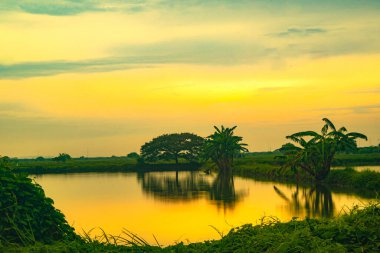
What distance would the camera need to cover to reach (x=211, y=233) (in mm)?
19578

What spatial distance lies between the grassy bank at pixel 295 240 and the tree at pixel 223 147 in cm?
5856

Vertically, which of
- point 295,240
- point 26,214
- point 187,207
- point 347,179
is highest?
point 26,214

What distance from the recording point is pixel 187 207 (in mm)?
28812

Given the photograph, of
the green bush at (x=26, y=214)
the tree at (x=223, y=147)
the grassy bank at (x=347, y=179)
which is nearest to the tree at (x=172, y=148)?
the tree at (x=223, y=147)

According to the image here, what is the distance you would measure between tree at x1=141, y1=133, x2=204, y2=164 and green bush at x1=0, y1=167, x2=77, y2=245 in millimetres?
84966

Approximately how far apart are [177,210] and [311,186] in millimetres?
14628

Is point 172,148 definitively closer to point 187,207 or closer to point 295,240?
point 187,207

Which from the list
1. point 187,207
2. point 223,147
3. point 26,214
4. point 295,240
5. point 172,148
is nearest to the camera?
point 295,240

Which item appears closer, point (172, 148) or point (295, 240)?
point (295, 240)

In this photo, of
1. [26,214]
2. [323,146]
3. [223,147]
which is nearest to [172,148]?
[223,147]

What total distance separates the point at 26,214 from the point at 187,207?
22.6 metres

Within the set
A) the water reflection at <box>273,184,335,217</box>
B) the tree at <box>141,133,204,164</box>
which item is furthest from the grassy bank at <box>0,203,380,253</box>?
the tree at <box>141,133,204,164</box>

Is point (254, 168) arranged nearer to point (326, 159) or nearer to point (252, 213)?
point (326, 159)

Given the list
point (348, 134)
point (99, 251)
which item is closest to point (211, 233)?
point (99, 251)
